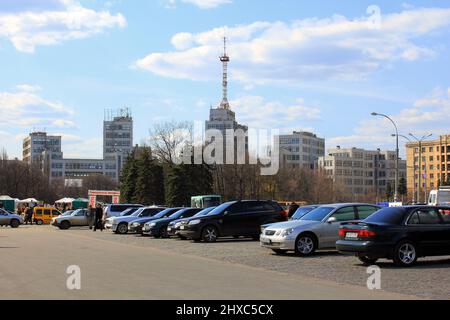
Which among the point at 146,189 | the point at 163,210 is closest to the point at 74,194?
the point at 146,189

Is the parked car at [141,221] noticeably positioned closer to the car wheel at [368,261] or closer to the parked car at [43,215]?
the car wheel at [368,261]

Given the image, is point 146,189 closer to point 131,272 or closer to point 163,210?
point 163,210

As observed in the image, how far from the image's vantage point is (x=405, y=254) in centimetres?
1641

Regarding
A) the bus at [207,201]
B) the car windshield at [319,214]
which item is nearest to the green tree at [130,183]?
the bus at [207,201]

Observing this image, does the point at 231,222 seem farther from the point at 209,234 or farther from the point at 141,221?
the point at 141,221

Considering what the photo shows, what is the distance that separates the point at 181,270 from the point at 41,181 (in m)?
110

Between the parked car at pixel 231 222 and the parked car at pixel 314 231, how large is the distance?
707 centimetres

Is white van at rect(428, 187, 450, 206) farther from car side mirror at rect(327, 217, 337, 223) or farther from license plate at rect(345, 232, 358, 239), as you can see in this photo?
license plate at rect(345, 232, 358, 239)

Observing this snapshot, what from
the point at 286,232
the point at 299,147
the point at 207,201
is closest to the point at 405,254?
the point at 286,232

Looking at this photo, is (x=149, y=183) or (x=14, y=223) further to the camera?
(x=149, y=183)

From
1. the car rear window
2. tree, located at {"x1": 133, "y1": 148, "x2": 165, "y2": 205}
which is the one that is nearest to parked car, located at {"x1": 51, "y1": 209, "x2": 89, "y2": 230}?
tree, located at {"x1": 133, "y1": 148, "x2": 165, "y2": 205}

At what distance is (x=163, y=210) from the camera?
121 ft

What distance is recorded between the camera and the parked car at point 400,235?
16062 mm

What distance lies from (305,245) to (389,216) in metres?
4.09
